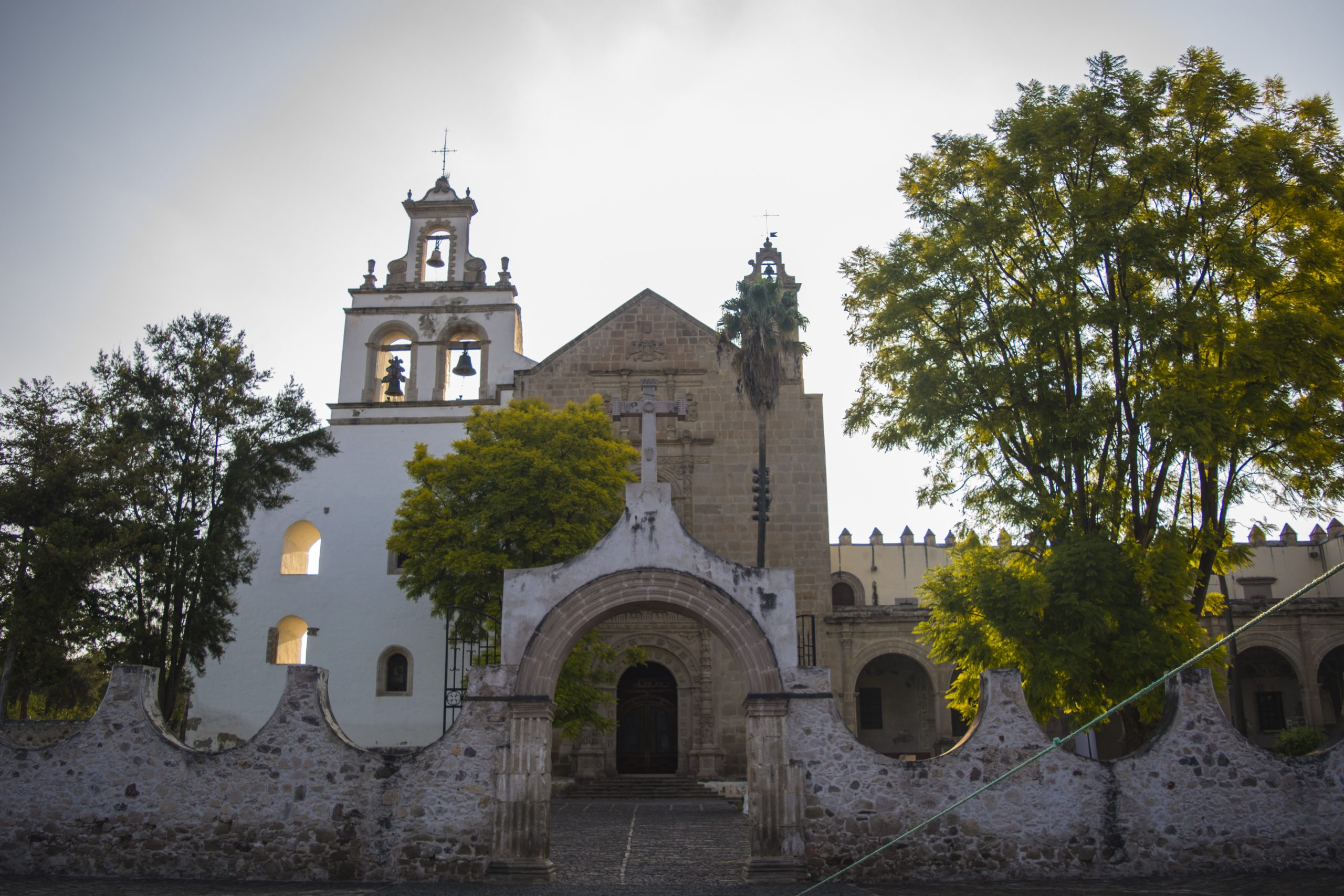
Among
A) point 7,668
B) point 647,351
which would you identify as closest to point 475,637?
point 7,668

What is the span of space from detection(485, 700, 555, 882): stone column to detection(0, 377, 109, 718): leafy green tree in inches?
323

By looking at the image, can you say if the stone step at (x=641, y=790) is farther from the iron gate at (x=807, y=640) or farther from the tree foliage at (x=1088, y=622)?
the tree foliage at (x=1088, y=622)

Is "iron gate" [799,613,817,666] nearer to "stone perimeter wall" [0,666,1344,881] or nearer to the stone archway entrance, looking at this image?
the stone archway entrance

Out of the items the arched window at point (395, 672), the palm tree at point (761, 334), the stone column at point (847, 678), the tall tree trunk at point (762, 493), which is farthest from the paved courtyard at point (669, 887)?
the arched window at point (395, 672)

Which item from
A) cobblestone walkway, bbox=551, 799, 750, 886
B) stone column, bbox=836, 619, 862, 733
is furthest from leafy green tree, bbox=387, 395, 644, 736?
stone column, bbox=836, 619, 862, 733

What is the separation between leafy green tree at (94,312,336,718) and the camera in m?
16.9

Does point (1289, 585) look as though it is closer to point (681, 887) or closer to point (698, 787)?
point (698, 787)

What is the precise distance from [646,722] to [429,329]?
12.7m

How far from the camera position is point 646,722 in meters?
26.5

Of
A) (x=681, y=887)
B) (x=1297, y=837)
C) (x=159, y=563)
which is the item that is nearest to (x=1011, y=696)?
(x=1297, y=837)

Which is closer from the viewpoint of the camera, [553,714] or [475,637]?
[553,714]

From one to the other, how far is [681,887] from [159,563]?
10.6 meters

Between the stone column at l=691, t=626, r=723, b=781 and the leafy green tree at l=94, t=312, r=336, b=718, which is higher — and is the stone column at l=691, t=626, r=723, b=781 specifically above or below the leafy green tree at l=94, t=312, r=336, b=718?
below

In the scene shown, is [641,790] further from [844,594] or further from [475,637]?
[844,594]
